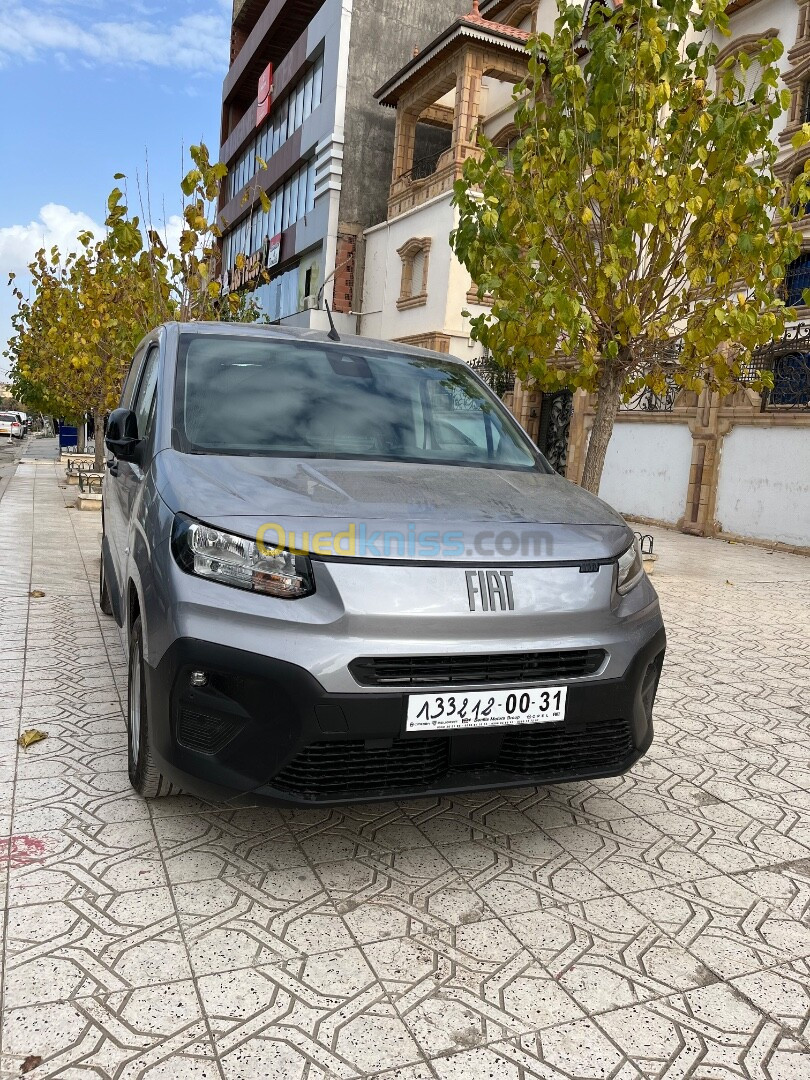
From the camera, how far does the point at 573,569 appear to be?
9.46ft

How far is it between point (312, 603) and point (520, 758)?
2.80 ft

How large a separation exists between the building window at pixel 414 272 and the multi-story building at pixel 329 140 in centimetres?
296

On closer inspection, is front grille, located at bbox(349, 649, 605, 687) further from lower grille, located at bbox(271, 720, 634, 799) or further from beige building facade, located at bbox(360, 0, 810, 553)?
beige building facade, located at bbox(360, 0, 810, 553)

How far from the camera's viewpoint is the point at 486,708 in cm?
268

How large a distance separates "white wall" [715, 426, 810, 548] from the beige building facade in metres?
0.02

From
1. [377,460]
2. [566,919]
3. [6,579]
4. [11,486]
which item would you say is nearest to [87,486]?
[11,486]

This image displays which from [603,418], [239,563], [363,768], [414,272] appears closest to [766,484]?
[603,418]

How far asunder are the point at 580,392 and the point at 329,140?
15.6 m

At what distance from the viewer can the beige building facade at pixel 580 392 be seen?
48.3 ft

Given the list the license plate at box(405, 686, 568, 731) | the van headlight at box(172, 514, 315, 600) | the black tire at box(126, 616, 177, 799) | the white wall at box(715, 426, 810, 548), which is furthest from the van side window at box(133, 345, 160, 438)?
the white wall at box(715, 426, 810, 548)

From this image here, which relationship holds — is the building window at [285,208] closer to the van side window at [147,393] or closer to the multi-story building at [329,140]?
the multi-story building at [329,140]

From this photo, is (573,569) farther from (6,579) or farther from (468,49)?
(468,49)

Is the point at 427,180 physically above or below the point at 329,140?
below

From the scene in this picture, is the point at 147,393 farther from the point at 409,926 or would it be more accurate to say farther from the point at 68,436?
the point at 68,436
